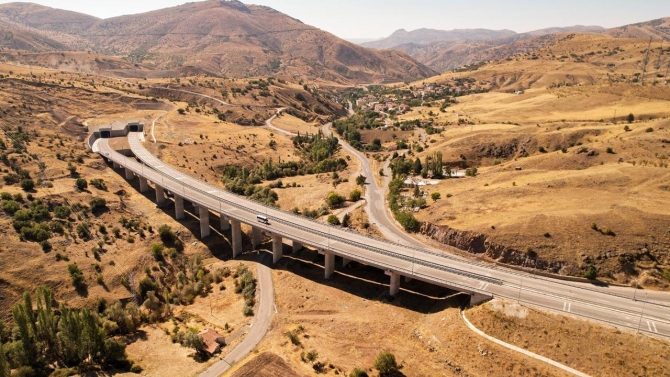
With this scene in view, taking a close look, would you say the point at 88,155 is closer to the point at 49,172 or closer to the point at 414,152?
the point at 49,172

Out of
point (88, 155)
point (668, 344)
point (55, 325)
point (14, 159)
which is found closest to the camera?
point (668, 344)

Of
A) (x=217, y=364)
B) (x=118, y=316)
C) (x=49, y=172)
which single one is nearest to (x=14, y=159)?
(x=49, y=172)

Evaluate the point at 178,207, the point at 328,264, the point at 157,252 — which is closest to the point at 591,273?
the point at 328,264

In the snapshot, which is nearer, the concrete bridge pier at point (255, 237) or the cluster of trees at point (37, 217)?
the cluster of trees at point (37, 217)

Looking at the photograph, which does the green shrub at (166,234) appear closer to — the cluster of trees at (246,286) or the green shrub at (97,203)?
the green shrub at (97,203)

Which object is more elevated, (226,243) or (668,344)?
(668,344)

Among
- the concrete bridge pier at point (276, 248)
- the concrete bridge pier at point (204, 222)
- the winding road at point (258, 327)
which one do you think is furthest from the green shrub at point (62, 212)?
the concrete bridge pier at point (276, 248)
